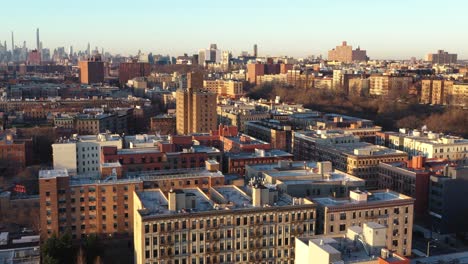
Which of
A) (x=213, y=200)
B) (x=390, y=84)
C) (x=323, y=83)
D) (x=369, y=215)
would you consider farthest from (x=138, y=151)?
(x=323, y=83)

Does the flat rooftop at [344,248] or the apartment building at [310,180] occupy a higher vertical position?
the flat rooftop at [344,248]

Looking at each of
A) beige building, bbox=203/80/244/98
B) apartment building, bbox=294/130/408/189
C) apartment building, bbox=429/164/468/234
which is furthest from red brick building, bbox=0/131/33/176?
beige building, bbox=203/80/244/98

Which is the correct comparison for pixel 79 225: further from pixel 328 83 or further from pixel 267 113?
pixel 328 83

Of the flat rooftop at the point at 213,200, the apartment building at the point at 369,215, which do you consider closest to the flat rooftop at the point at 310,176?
the apartment building at the point at 369,215

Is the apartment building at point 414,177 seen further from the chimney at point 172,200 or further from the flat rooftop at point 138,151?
the chimney at point 172,200

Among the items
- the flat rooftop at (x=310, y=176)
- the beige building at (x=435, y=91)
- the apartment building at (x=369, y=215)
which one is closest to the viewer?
the apartment building at (x=369, y=215)

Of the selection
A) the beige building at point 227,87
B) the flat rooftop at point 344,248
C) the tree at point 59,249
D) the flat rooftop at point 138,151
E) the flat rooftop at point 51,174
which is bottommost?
the tree at point 59,249
